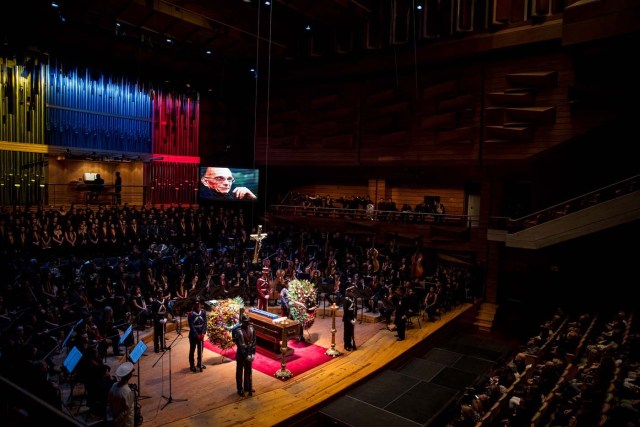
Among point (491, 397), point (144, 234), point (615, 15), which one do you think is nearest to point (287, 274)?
point (144, 234)

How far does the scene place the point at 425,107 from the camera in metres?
18.4

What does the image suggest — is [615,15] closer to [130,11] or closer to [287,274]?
[287,274]

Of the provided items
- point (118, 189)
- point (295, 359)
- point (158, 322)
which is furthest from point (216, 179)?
point (295, 359)

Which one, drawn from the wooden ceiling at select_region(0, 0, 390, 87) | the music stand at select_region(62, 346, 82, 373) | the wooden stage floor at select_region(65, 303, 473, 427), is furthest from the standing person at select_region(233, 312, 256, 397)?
the wooden ceiling at select_region(0, 0, 390, 87)

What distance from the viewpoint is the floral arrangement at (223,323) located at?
31.9 ft

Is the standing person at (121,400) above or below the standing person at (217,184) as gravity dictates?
below

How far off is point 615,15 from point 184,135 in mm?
17917

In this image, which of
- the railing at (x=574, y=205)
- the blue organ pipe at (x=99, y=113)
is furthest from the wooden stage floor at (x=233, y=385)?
the blue organ pipe at (x=99, y=113)

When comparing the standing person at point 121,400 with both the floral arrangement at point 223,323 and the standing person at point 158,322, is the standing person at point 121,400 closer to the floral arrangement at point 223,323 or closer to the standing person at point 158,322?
the floral arrangement at point 223,323

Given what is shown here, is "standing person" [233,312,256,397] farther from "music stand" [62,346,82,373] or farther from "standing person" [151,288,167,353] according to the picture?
"music stand" [62,346,82,373]

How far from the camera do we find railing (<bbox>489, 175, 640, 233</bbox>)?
1316 cm

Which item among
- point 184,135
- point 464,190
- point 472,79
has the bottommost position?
point 464,190

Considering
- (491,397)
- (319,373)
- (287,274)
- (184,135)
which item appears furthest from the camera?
(184,135)

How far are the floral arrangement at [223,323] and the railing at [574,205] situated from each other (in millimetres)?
9829
